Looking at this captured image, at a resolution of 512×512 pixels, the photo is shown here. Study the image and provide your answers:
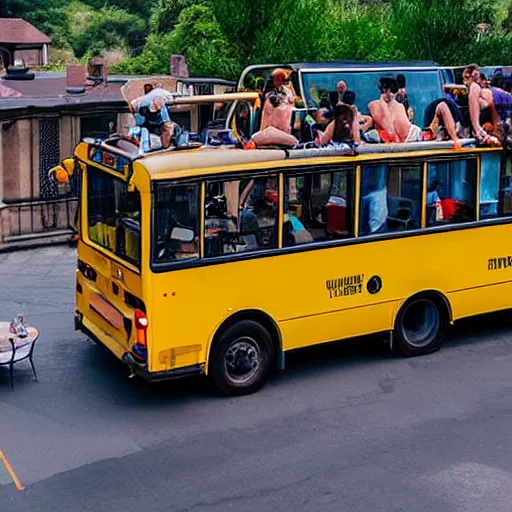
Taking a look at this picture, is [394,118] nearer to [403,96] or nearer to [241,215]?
[403,96]

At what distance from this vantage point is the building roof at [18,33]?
5134cm

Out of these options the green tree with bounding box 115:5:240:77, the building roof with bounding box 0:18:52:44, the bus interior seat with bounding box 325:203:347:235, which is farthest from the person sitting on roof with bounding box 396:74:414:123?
the building roof with bounding box 0:18:52:44

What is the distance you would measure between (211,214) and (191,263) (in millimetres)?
563

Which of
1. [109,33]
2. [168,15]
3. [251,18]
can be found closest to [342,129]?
[251,18]

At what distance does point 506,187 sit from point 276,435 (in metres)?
4.82

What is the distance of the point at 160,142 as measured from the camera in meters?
11.1

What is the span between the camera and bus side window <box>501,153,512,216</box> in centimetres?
1308

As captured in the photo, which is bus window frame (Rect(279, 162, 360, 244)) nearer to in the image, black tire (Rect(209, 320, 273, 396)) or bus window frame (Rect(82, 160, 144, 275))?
black tire (Rect(209, 320, 273, 396))

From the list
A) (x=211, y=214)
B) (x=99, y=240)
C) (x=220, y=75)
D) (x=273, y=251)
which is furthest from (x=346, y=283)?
(x=220, y=75)

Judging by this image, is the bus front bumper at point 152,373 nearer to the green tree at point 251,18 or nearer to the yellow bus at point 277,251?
the yellow bus at point 277,251

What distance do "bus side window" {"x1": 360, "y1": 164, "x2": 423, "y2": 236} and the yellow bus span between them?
0.02m

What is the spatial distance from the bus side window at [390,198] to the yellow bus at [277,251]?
0.02 m

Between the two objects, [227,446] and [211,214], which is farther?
[211,214]

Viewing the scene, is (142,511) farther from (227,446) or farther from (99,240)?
(99,240)
